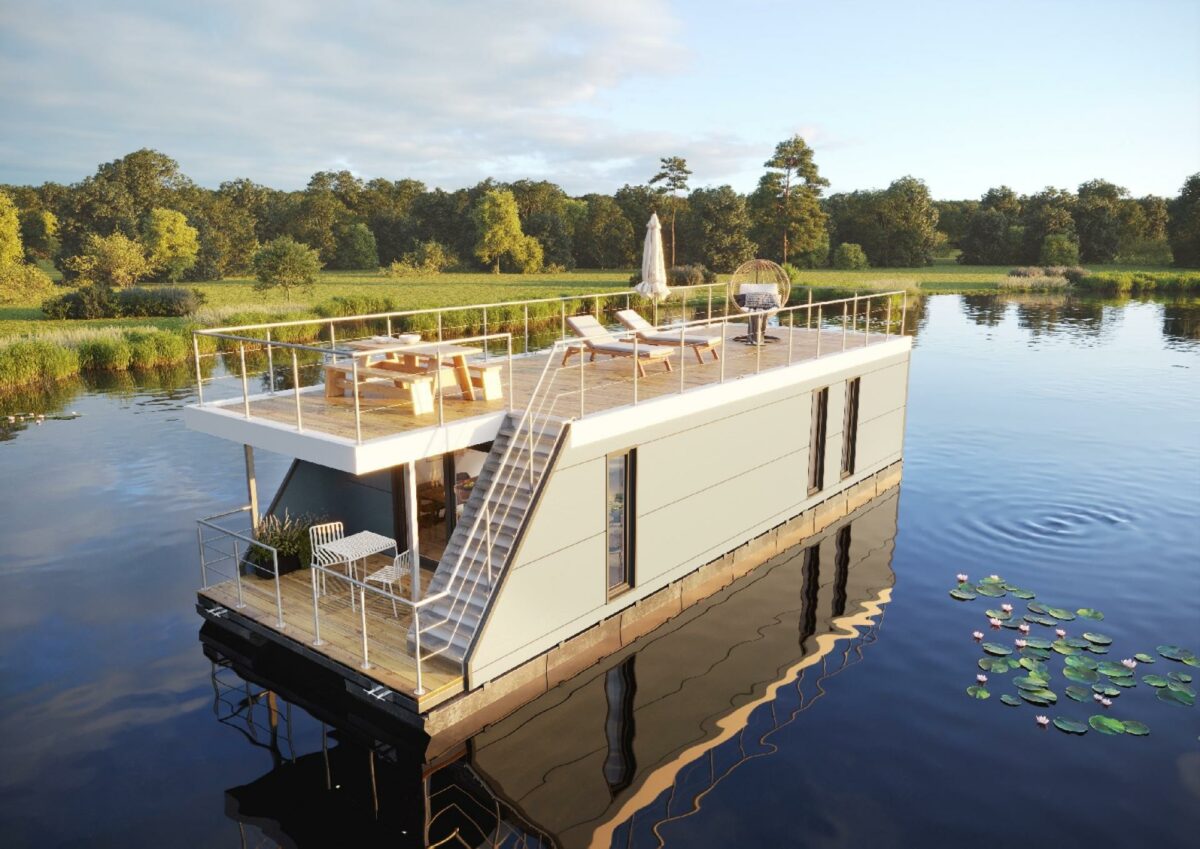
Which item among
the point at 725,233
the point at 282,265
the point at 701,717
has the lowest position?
the point at 701,717

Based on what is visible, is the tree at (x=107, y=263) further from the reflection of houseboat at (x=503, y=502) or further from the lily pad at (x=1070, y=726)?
the lily pad at (x=1070, y=726)

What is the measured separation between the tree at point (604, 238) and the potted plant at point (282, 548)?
7164 cm

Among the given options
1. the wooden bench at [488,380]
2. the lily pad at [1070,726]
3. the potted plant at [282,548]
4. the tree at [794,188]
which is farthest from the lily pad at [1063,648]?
the tree at [794,188]

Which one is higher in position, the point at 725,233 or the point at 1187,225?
the point at 1187,225

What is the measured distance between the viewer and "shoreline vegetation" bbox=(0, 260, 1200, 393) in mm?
32406

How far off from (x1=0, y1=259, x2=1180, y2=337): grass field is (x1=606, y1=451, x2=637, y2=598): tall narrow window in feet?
111

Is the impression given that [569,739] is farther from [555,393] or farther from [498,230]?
[498,230]

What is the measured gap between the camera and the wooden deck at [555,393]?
10.9 m

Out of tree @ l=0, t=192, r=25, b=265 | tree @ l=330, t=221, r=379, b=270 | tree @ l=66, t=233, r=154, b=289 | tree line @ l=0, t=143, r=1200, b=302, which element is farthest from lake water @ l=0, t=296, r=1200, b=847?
tree @ l=330, t=221, r=379, b=270

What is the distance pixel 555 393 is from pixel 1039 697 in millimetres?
7634

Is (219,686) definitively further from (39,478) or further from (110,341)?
(110,341)

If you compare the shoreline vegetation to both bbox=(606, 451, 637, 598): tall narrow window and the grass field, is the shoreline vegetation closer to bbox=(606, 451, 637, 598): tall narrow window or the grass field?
the grass field

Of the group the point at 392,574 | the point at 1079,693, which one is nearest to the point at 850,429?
the point at 1079,693

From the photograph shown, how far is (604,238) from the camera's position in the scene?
8219 centimetres
